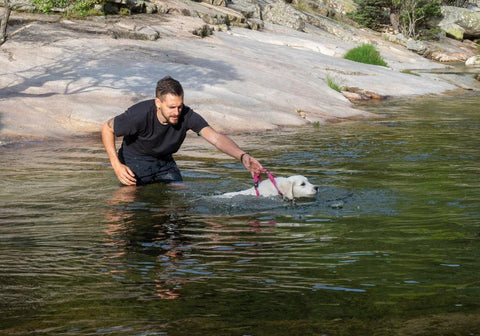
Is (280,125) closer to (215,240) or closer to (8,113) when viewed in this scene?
(8,113)

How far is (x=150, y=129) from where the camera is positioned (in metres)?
8.86

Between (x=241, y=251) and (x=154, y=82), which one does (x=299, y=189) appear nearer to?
(x=241, y=251)

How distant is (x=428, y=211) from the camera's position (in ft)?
24.2

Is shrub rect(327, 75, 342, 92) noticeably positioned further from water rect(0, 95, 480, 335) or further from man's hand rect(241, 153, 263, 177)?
man's hand rect(241, 153, 263, 177)

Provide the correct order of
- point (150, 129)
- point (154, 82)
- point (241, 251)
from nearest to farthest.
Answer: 1. point (241, 251)
2. point (150, 129)
3. point (154, 82)

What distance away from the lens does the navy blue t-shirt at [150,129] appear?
8.62 metres

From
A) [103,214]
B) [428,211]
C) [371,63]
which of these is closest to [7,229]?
[103,214]

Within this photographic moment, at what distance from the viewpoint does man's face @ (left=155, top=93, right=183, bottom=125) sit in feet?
26.1

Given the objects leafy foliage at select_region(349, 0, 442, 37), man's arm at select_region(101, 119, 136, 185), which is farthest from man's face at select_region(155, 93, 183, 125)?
leafy foliage at select_region(349, 0, 442, 37)

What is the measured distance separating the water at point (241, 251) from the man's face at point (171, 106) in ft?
3.22

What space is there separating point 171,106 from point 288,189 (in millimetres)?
1608

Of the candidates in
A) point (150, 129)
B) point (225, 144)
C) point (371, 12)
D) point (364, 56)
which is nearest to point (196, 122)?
point (225, 144)

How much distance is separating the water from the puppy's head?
0.37 ft

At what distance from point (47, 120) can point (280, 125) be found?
17.3 ft
